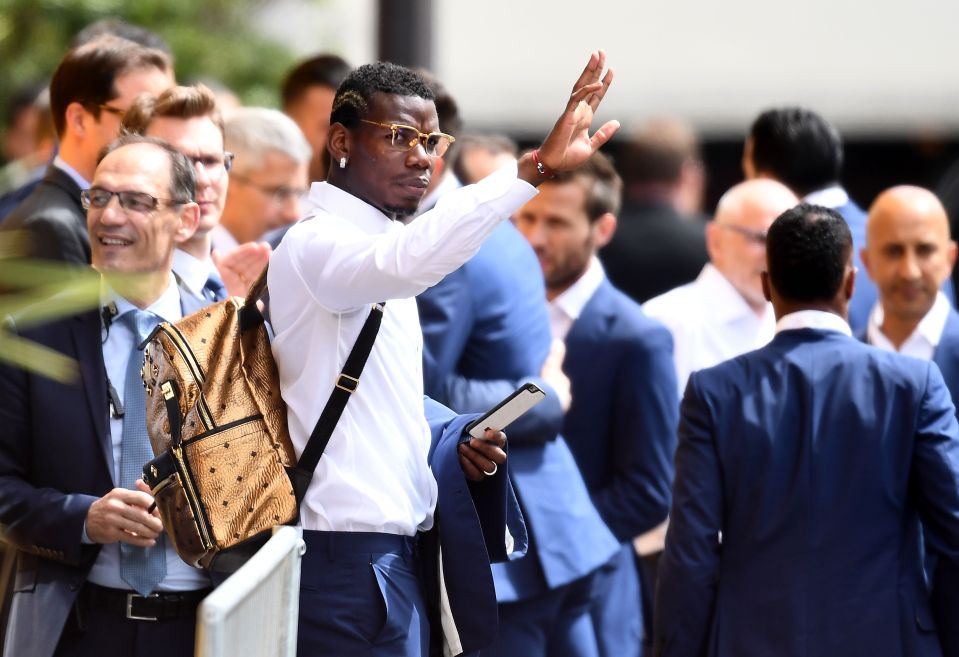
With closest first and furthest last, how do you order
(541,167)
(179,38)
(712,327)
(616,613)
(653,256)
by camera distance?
(541,167) → (616,613) → (712,327) → (653,256) → (179,38)

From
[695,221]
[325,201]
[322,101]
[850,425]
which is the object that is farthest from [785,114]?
[325,201]

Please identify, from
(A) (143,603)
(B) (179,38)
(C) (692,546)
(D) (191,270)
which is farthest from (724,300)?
(B) (179,38)

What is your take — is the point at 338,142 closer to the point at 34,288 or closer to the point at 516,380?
the point at 516,380

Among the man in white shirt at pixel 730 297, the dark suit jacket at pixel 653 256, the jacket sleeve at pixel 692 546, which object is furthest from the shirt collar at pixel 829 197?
the jacket sleeve at pixel 692 546

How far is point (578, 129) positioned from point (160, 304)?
3.99 feet

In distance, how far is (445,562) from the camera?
3457mm

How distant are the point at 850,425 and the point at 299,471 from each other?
4.69ft

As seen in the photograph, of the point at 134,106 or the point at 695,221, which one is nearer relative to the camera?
the point at 134,106

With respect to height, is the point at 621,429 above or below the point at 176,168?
below

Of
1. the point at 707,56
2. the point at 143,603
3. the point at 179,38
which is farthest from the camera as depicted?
the point at 707,56

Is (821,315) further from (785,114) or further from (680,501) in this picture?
(785,114)

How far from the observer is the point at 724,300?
5.49 meters

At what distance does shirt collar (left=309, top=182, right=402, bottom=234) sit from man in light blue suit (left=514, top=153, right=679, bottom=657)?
5.92ft

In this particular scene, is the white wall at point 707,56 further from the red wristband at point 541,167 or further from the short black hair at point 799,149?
the red wristband at point 541,167
